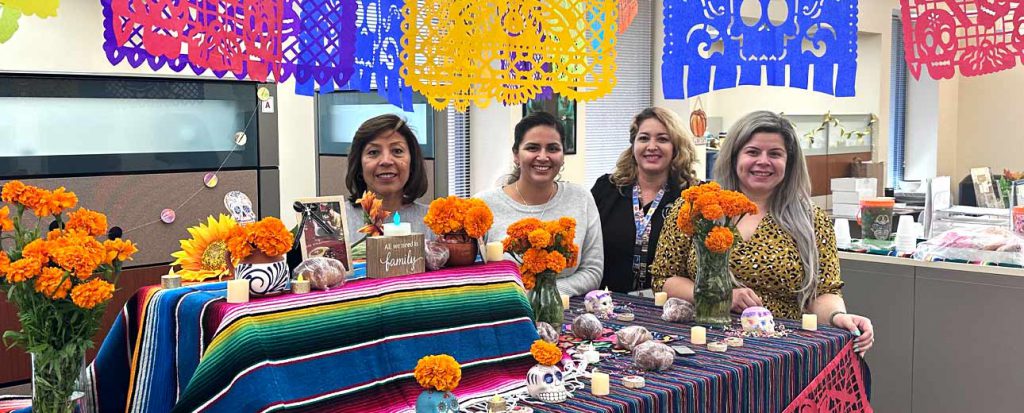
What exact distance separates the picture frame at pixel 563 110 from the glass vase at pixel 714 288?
3089 millimetres

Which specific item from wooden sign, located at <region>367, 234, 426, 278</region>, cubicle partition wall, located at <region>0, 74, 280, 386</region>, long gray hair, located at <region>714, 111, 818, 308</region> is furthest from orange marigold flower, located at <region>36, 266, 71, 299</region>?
long gray hair, located at <region>714, 111, 818, 308</region>

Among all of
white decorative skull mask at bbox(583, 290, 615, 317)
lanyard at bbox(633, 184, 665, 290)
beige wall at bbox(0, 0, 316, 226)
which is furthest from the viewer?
lanyard at bbox(633, 184, 665, 290)

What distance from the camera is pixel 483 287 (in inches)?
93.7

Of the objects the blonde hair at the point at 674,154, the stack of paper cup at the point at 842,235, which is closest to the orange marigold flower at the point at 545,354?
the blonde hair at the point at 674,154

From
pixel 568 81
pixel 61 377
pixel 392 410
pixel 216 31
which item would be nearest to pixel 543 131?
pixel 568 81

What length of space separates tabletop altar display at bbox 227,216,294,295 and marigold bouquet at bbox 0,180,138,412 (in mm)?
219

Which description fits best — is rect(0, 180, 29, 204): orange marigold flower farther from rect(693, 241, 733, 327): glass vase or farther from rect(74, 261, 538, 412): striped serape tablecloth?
rect(693, 241, 733, 327): glass vase

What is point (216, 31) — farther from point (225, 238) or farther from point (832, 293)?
point (832, 293)

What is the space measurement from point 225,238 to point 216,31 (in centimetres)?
59

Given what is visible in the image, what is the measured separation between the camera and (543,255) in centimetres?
255

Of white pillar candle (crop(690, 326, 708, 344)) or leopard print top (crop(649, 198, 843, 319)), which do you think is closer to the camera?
white pillar candle (crop(690, 326, 708, 344))

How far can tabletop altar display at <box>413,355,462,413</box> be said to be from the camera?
1.91m

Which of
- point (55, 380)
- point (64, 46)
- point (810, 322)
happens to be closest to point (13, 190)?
point (55, 380)

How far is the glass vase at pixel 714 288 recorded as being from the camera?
2.89 m
